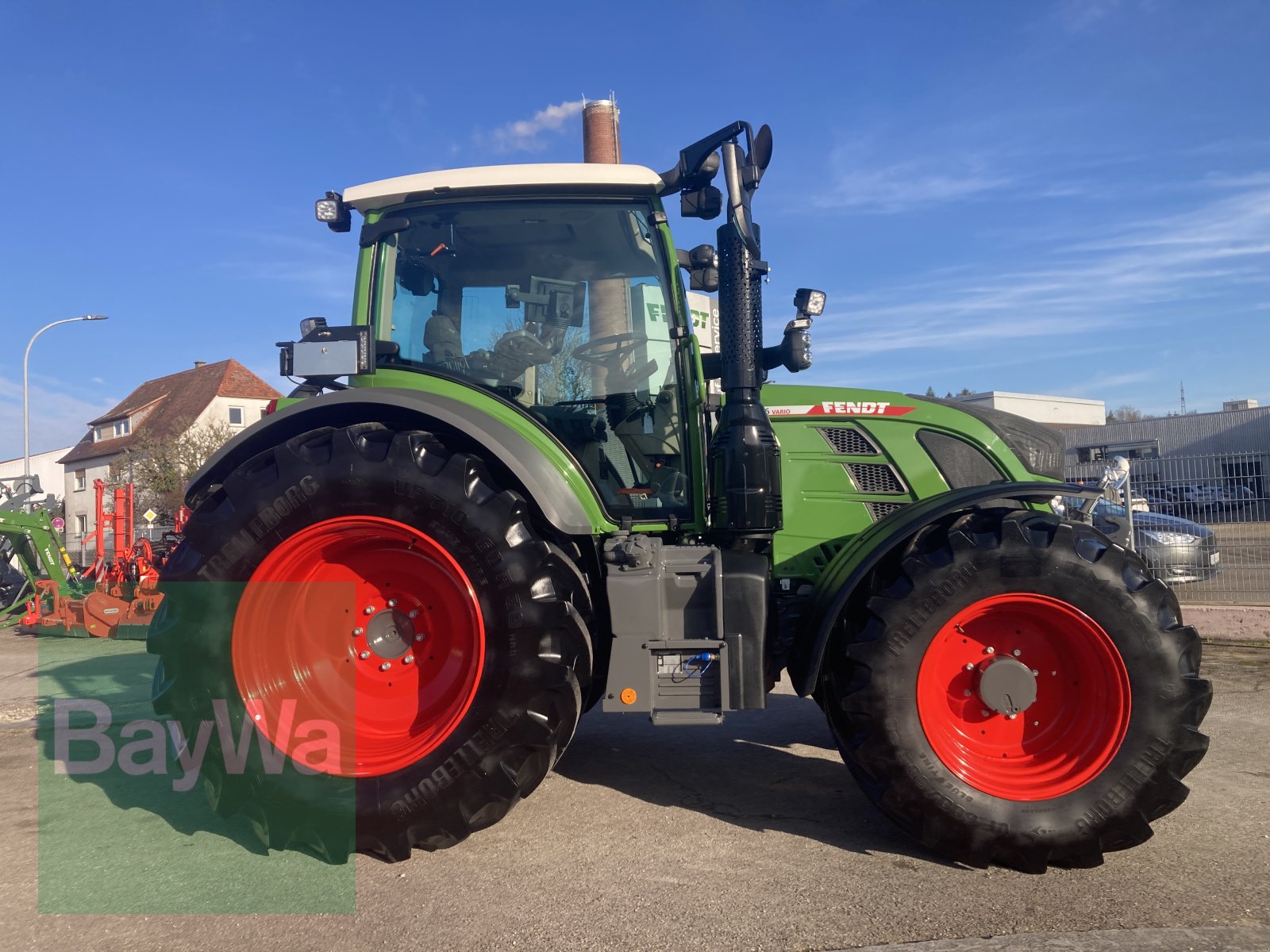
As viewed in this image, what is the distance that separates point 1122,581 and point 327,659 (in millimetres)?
3012

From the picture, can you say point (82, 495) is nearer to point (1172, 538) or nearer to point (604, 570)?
point (1172, 538)

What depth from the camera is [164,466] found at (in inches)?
1291

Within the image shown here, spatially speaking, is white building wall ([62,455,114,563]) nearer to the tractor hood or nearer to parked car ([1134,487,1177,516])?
parked car ([1134,487,1177,516])

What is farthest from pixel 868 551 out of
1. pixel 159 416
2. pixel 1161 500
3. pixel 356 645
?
pixel 159 416

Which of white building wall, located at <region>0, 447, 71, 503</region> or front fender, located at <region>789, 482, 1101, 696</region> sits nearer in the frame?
front fender, located at <region>789, 482, 1101, 696</region>

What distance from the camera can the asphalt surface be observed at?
264cm

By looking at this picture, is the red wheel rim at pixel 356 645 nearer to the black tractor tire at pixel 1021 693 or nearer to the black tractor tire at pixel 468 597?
the black tractor tire at pixel 468 597

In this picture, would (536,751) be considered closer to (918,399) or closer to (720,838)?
(720,838)

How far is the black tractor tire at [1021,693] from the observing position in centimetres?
303

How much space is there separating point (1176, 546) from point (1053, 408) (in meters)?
44.4

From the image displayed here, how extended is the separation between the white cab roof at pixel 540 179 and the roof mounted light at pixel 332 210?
0.29 meters

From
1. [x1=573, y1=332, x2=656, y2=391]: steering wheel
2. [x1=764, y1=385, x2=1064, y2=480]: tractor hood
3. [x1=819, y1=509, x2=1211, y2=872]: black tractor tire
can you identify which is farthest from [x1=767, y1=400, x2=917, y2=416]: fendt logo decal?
[x1=819, y1=509, x2=1211, y2=872]: black tractor tire

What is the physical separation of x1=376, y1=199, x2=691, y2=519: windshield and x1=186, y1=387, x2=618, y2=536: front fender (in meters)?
0.14

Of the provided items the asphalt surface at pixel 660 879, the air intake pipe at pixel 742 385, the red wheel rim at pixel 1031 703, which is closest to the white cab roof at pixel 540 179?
the air intake pipe at pixel 742 385
